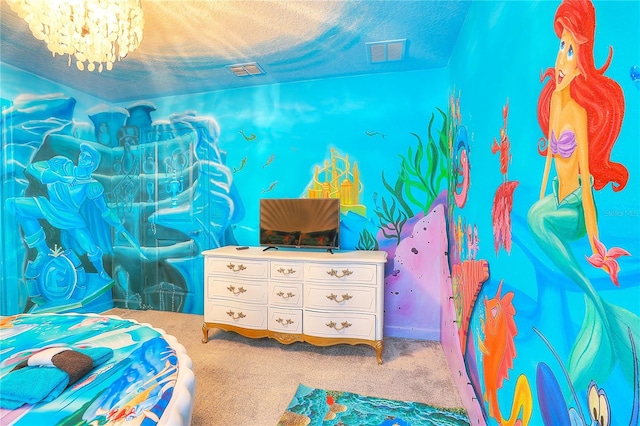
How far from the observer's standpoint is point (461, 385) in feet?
6.72

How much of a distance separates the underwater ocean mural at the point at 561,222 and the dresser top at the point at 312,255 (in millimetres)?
1098

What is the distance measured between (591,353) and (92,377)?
1.67 m

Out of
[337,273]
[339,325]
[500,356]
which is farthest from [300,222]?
[500,356]

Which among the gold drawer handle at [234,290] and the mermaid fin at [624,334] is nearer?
the mermaid fin at [624,334]

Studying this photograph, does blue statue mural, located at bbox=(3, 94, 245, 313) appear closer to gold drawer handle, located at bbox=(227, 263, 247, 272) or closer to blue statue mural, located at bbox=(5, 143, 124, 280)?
blue statue mural, located at bbox=(5, 143, 124, 280)

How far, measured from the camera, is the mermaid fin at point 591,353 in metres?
0.69

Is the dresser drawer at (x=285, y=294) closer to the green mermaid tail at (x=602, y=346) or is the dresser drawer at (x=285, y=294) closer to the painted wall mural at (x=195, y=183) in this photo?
the painted wall mural at (x=195, y=183)

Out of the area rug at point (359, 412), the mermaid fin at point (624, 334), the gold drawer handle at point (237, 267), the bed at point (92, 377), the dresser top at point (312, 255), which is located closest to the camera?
the mermaid fin at point (624, 334)

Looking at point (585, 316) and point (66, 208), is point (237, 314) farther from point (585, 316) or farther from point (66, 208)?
point (585, 316)

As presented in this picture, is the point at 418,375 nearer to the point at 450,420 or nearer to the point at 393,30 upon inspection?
the point at 450,420

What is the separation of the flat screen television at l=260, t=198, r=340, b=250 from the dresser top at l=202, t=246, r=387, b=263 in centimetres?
11

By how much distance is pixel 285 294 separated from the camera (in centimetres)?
265

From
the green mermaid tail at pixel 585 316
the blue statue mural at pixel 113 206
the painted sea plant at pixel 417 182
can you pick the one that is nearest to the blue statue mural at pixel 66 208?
the blue statue mural at pixel 113 206

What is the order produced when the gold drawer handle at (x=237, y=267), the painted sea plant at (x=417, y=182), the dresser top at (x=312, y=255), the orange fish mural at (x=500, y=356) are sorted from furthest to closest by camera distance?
the painted sea plant at (x=417, y=182)
the gold drawer handle at (x=237, y=267)
the dresser top at (x=312, y=255)
the orange fish mural at (x=500, y=356)
